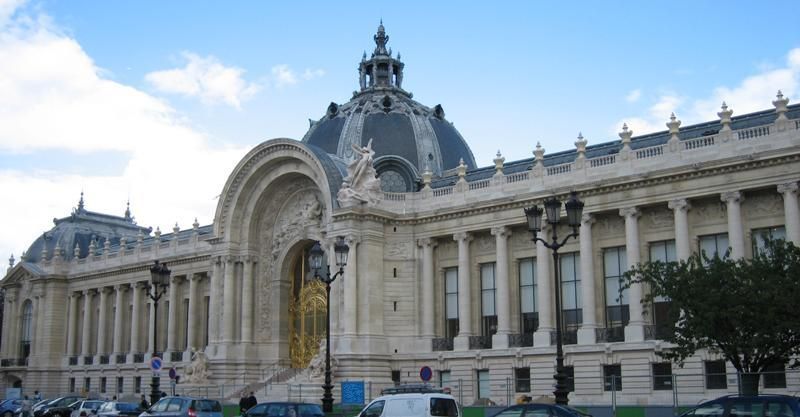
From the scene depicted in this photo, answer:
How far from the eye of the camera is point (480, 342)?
43094 millimetres

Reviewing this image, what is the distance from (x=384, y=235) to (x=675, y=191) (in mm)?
14436

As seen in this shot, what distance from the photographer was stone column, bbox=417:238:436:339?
44.8m

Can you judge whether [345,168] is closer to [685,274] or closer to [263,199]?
[263,199]

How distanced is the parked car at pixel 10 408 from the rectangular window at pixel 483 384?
2069 centimetres

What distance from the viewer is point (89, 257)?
218ft

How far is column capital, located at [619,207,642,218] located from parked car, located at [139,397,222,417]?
18702 mm

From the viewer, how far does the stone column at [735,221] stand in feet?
116

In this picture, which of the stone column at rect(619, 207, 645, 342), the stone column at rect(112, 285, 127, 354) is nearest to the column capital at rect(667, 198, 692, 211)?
the stone column at rect(619, 207, 645, 342)

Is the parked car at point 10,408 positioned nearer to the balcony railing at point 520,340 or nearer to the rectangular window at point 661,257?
the balcony railing at point 520,340

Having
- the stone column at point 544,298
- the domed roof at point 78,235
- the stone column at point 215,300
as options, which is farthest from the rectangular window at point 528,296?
the domed roof at point 78,235

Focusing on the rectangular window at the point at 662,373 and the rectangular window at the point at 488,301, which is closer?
the rectangular window at the point at 662,373

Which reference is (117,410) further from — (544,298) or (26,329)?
(26,329)

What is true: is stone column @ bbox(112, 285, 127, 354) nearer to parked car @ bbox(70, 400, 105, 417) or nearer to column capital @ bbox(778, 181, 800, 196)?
parked car @ bbox(70, 400, 105, 417)

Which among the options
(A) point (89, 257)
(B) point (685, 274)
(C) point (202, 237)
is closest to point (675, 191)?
(B) point (685, 274)
